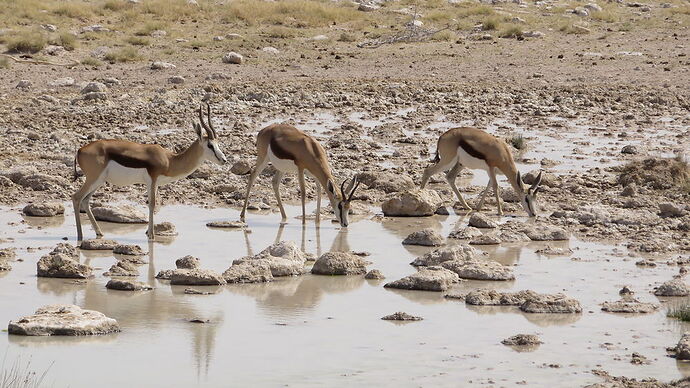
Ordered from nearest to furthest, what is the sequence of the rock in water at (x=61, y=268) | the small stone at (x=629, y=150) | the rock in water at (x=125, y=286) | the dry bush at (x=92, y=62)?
the rock in water at (x=125, y=286) < the rock in water at (x=61, y=268) < the small stone at (x=629, y=150) < the dry bush at (x=92, y=62)

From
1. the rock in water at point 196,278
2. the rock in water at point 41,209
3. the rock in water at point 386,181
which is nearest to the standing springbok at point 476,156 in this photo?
the rock in water at point 386,181

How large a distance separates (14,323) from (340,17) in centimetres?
2820

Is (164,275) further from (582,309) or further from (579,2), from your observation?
(579,2)

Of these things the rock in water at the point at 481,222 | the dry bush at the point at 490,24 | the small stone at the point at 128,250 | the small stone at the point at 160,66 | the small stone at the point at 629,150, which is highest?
the dry bush at the point at 490,24

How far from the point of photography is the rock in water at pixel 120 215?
1448 centimetres

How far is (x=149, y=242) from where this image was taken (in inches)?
524

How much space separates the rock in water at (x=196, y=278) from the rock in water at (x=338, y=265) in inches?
40.3

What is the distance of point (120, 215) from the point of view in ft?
47.5

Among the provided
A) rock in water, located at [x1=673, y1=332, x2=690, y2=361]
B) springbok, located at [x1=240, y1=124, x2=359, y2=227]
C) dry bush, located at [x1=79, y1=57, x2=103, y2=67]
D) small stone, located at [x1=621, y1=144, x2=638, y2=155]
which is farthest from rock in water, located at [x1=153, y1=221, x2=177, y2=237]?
dry bush, located at [x1=79, y1=57, x2=103, y2=67]

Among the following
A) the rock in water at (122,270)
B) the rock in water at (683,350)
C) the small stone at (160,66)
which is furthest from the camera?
the small stone at (160,66)

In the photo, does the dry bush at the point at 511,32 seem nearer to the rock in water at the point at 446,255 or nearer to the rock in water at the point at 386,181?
the rock in water at the point at 386,181

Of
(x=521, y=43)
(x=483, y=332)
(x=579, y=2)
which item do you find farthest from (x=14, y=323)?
(x=579, y=2)

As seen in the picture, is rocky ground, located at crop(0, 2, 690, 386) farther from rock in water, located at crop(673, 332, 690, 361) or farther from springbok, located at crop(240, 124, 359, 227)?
springbok, located at crop(240, 124, 359, 227)

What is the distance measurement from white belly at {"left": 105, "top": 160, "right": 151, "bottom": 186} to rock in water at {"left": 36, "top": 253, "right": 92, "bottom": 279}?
2.20 metres
